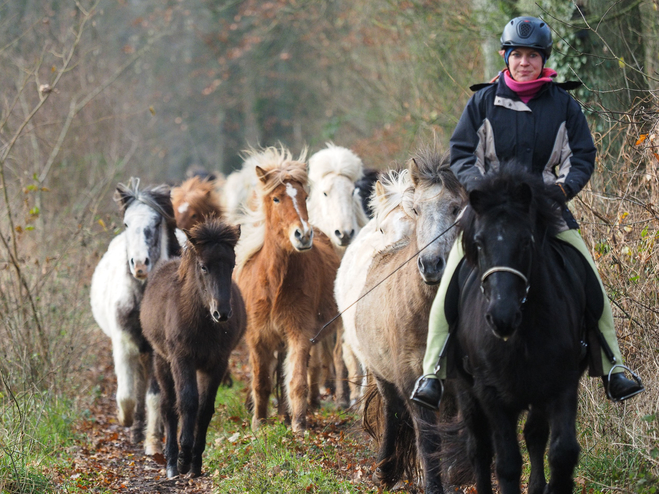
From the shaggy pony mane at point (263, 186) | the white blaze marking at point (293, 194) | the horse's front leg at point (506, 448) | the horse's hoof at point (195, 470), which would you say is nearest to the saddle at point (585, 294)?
the horse's front leg at point (506, 448)

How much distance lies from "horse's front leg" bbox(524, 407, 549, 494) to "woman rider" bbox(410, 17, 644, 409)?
594 millimetres

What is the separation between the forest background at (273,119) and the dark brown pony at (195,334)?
3.94ft

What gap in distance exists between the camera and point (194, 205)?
11.4 m

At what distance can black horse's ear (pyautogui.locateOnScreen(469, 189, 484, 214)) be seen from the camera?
165 inches

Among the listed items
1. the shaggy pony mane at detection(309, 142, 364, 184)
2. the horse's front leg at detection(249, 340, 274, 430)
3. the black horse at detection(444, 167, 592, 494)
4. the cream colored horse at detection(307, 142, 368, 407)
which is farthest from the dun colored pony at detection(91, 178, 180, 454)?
the black horse at detection(444, 167, 592, 494)

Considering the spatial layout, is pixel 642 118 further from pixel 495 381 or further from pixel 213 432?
pixel 213 432

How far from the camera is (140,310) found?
8.33 meters

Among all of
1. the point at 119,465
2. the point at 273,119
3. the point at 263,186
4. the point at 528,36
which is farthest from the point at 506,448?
the point at 273,119

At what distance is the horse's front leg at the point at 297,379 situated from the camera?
8133 mm

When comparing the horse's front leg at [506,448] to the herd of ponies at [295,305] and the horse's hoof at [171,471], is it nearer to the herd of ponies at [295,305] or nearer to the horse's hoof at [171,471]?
the herd of ponies at [295,305]

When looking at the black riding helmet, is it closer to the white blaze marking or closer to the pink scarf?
the pink scarf

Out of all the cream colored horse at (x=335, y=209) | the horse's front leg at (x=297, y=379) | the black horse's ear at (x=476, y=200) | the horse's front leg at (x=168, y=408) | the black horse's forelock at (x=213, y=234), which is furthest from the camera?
the cream colored horse at (x=335, y=209)

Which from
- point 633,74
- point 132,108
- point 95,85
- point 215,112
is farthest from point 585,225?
point 215,112

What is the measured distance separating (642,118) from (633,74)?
1.97 metres
